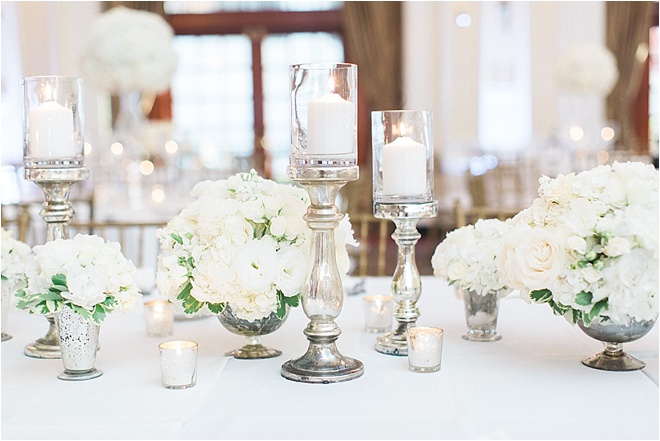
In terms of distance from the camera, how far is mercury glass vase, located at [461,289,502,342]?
191 cm

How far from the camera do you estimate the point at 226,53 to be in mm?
10477

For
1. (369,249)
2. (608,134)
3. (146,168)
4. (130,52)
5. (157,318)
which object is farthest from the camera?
(608,134)

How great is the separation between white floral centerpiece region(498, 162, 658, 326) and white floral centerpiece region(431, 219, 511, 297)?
233 mm

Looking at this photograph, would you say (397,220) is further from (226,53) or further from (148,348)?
(226,53)

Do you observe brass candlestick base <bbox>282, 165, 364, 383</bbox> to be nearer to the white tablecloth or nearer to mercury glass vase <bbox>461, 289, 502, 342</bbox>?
the white tablecloth

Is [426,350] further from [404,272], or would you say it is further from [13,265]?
[13,265]

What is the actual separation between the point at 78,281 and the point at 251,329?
14.4 inches

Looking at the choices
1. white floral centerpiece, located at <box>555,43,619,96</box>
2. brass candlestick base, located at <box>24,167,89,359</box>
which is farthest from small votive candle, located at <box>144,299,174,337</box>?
white floral centerpiece, located at <box>555,43,619,96</box>

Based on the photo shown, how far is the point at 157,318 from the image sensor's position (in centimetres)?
198

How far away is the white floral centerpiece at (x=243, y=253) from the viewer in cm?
162

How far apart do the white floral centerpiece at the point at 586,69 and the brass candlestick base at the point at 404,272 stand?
23.2ft

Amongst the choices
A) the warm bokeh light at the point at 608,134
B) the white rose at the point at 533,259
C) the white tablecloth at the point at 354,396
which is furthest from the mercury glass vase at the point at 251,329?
the warm bokeh light at the point at 608,134

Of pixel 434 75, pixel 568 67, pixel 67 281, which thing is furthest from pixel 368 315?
pixel 434 75

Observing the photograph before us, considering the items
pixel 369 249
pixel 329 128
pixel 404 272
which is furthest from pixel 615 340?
pixel 369 249
